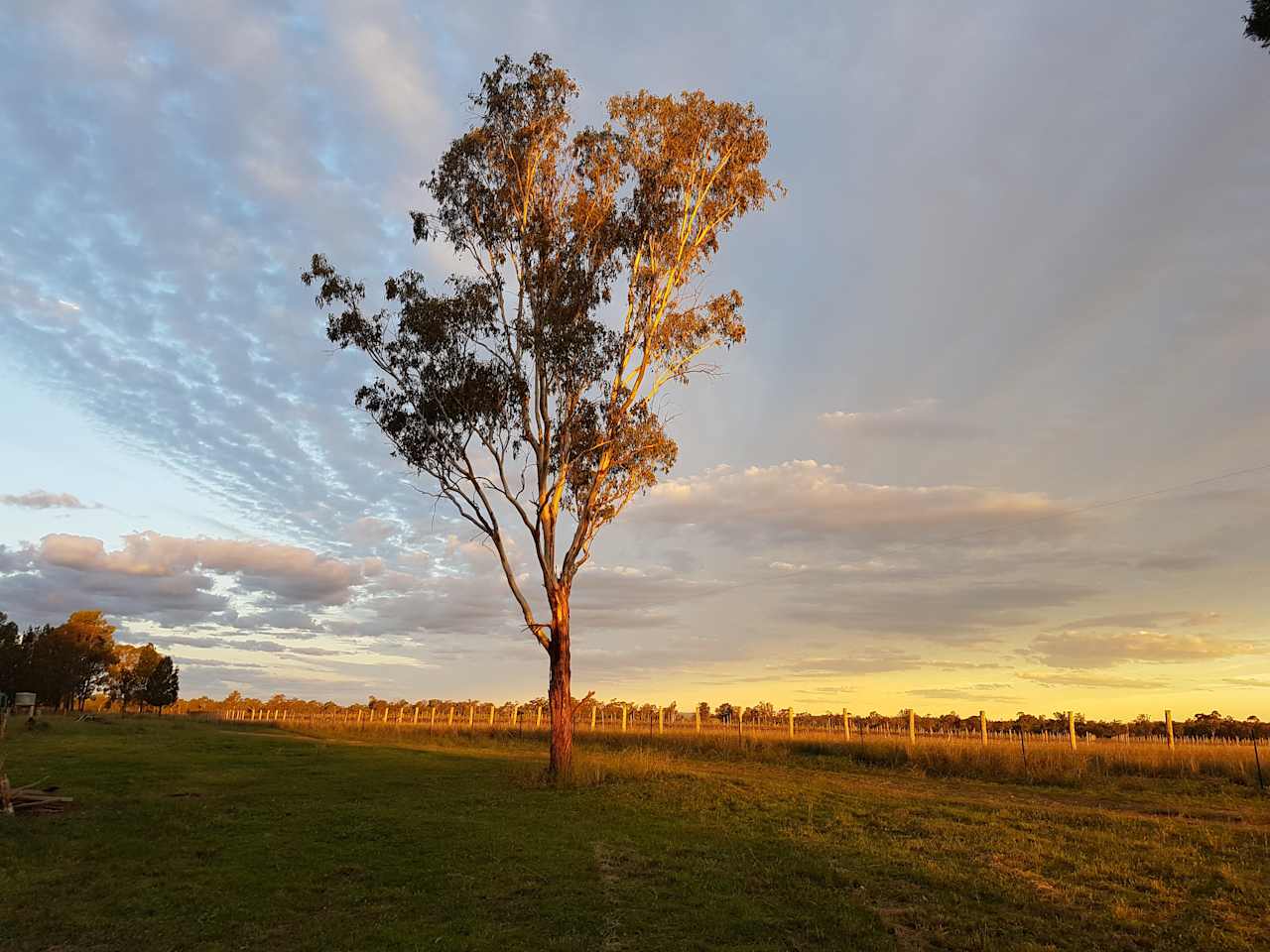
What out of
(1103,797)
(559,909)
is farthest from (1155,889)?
(1103,797)

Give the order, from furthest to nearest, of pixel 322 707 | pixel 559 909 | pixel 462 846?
pixel 322 707
pixel 462 846
pixel 559 909

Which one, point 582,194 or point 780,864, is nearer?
point 780,864

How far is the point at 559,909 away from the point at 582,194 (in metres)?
20.7

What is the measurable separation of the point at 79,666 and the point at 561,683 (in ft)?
223

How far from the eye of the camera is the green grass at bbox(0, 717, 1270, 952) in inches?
322

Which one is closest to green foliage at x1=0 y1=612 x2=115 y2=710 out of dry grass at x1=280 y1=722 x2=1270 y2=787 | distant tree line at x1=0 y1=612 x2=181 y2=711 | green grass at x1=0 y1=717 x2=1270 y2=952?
distant tree line at x1=0 y1=612 x2=181 y2=711

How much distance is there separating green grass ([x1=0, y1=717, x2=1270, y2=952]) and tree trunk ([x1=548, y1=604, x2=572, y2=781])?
4.75ft

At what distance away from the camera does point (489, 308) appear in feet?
79.7

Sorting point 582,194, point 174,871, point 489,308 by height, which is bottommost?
point 174,871

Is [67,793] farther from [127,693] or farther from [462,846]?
[127,693]

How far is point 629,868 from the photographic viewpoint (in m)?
10.9

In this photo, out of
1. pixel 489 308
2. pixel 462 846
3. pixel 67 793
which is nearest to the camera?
pixel 462 846

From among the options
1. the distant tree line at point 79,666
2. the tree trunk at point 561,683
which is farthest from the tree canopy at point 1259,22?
the distant tree line at point 79,666

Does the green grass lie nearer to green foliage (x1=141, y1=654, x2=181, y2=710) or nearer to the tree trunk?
the tree trunk
